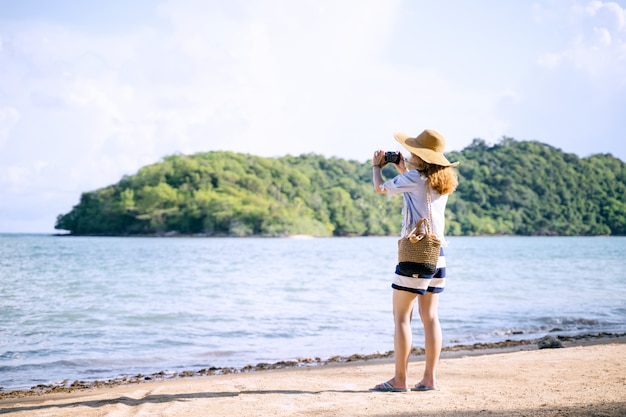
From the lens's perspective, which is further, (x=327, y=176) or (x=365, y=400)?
(x=327, y=176)

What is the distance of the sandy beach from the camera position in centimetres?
504

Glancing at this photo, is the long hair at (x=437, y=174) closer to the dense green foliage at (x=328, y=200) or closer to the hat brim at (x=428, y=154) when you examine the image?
the hat brim at (x=428, y=154)

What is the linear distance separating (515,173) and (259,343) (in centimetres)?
13644

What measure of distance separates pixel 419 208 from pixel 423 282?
1.92ft

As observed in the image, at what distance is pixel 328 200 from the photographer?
140 meters

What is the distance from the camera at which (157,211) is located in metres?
125

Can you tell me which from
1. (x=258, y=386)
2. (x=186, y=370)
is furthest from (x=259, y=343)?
(x=258, y=386)

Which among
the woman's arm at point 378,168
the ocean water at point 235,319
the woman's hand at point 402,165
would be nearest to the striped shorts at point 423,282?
the woman's arm at point 378,168

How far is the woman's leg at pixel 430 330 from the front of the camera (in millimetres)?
5633

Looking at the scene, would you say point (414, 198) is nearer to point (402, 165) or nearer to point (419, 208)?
point (419, 208)

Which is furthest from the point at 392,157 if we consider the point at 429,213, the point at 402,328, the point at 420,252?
the point at 402,328

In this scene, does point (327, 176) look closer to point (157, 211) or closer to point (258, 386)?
point (157, 211)

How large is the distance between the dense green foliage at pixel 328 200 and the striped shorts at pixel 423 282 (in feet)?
381

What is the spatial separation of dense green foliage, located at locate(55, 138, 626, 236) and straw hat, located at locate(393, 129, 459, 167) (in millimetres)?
115973
